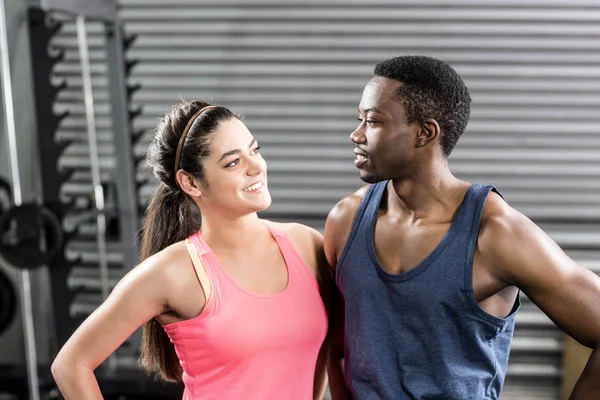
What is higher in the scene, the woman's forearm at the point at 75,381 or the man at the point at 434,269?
the man at the point at 434,269

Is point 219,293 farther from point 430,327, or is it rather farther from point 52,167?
point 52,167

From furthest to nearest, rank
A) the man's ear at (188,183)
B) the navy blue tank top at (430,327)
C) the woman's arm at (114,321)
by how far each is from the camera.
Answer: the man's ear at (188,183) < the woman's arm at (114,321) < the navy blue tank top at (430,327)

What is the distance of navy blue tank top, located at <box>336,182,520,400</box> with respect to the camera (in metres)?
1.67

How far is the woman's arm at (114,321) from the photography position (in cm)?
178

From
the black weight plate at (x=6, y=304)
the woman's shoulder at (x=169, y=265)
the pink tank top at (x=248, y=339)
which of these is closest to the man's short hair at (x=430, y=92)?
the pink tank top at (x=248, y=339)

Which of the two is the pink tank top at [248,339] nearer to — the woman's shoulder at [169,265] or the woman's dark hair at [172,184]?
the woman's shoulder at [169,265]

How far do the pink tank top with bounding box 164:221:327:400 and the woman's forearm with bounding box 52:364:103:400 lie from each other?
0.23 m

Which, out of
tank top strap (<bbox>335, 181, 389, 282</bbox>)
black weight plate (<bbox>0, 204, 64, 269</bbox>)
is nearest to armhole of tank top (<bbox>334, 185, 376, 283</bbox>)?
tank top strap (<bbox>335, 181, 389, 282</bbox>)

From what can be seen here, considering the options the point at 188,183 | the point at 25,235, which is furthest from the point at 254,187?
the point at 25,235

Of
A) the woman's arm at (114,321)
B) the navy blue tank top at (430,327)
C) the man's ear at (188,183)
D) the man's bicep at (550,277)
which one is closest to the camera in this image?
the man's bicep at (550,277)

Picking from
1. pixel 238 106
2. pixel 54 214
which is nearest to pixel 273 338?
pixel 54 214

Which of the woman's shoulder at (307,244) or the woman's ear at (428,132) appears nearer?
the woman's ear at (428,132)

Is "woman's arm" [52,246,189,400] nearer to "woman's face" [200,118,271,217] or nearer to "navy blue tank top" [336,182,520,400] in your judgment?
"woman's face" [200,118,271,217]

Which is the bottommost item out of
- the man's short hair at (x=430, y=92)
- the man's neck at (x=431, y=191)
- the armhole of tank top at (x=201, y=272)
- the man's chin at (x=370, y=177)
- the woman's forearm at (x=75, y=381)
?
the woman's forearm at (x=75, y=381)
